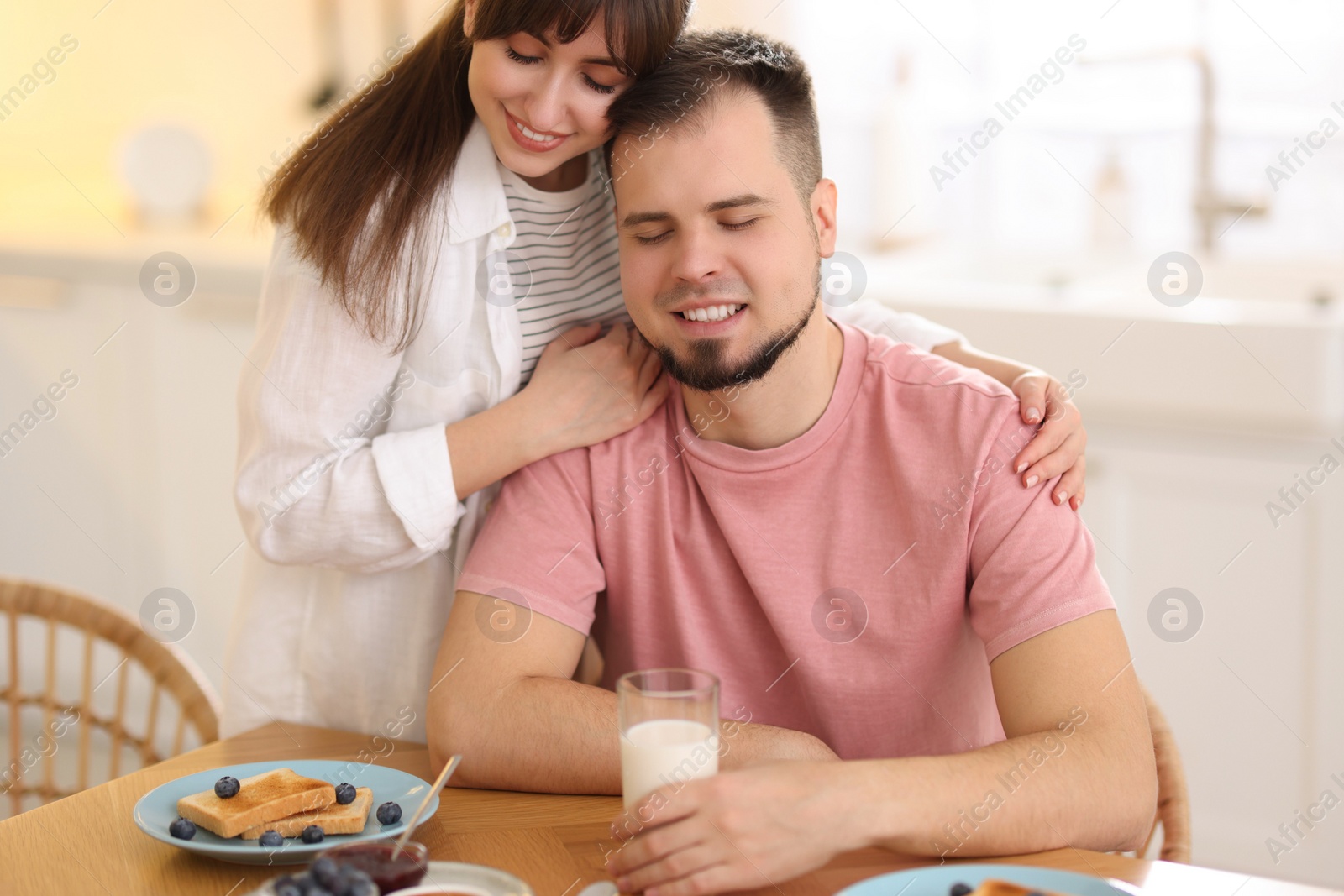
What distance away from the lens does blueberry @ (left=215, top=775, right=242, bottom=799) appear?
3.45ft

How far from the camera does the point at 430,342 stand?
4.50 ft

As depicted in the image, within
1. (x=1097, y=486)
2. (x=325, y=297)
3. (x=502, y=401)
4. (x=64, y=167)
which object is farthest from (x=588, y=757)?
(x=64, y=167)

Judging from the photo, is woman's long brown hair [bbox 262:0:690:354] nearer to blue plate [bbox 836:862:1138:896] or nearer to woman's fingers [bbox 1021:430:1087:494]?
woman's fingers [bbox 1021:430:1087:494]

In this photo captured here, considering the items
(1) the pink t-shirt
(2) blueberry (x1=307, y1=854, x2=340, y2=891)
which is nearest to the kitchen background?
(1) the pink t-shirt

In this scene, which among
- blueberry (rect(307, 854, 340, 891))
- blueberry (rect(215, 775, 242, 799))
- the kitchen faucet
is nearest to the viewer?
blueberry (rect(307, 854, 340, 891))

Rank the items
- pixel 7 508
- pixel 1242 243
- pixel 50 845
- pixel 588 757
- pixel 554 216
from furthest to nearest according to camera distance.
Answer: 1. pixel 7 508
2. pixel 1242 243
3. pixel 554 216
4. pixel 588 757
5. pixel 50 845

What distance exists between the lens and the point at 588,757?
116cm

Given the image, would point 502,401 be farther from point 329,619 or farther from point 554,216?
point 329,619

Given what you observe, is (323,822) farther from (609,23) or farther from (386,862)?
(609,23)

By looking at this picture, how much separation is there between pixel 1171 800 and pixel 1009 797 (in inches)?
12.6

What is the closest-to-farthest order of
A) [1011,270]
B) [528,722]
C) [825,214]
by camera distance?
1. [528,722]
2. [825,214]
3. [1011,270]

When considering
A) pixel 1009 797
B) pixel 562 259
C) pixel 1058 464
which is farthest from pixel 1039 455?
pixel 562 259

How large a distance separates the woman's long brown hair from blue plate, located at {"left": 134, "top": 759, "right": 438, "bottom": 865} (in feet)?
1.44

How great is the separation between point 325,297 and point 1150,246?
185 cm
